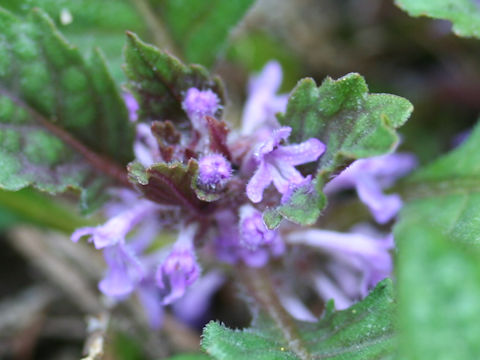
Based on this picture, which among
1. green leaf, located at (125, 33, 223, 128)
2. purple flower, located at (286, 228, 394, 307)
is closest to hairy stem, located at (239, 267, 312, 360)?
purple flower, located at (286, 228, 394, 307)

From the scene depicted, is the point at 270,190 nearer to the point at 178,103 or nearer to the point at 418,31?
the point at 178,103

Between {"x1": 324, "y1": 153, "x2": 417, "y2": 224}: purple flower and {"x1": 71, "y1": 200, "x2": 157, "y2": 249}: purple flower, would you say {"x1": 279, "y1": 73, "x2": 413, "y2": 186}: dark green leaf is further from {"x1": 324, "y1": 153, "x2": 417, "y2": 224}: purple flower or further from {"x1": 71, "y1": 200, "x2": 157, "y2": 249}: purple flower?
{"x1": 71, "y1": 200, "x2": 157, "y2": 249}: purple flower

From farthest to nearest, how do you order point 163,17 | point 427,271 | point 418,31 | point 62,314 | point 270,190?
point 418,31
point 62,314
point 163,17
point 270,190
point 427,271

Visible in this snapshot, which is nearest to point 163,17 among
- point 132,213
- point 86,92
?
point 86,92

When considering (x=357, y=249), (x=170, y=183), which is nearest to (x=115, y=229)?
(x=170, y=183)

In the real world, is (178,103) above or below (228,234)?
above

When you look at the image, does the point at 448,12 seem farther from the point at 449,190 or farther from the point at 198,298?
the point at 198,298

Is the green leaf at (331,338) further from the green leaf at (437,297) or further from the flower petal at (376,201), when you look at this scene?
the green leaf at (437,297)
